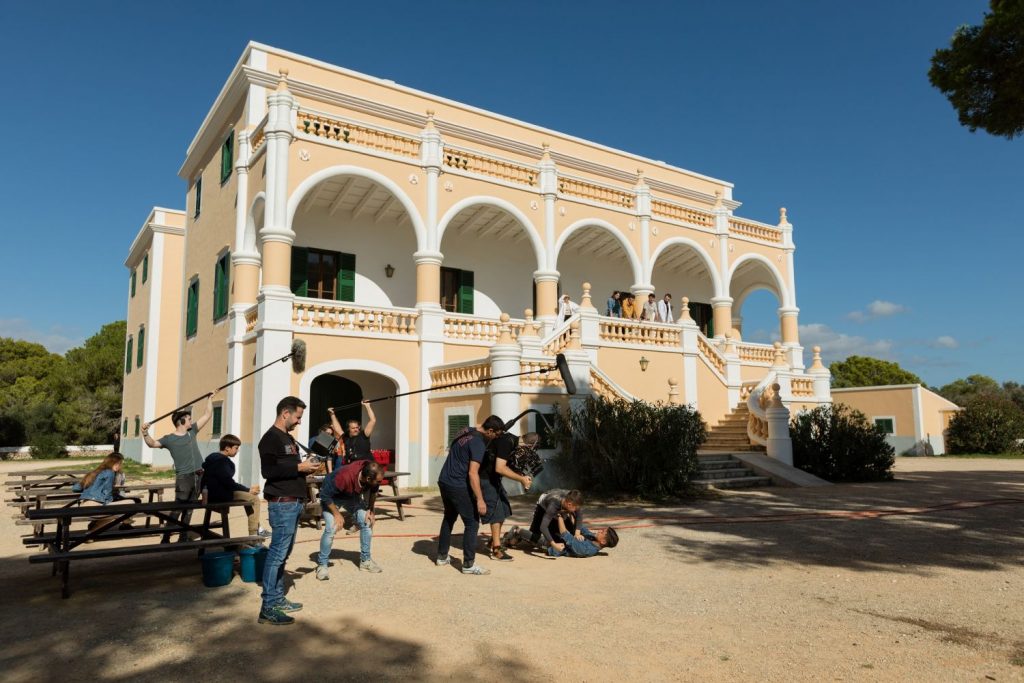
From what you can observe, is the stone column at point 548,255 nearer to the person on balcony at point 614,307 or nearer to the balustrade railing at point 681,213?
the person on balcony at point 614,307

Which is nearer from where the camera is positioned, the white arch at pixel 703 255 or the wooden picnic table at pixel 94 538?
the wooden picnic table at pixel 94 538

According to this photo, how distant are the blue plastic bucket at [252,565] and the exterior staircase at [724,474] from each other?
30.0 ft

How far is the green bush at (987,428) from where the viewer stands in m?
27.7

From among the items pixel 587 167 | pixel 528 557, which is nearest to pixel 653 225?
pixel 587 167

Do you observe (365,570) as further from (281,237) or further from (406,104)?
(406,104)

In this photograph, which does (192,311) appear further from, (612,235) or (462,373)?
(612,235)

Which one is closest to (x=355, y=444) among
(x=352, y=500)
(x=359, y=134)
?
(x=352, y=500)

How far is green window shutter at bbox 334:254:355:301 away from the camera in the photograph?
18250 millimetres

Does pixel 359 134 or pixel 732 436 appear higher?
pixel 359 134

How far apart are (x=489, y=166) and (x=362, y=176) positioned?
12.2 feet

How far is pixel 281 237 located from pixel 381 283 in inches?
162

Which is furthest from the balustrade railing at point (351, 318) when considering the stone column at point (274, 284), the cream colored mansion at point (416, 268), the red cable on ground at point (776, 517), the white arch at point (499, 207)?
the red cable on ground at point (776, 517)

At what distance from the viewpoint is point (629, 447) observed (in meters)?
12.5

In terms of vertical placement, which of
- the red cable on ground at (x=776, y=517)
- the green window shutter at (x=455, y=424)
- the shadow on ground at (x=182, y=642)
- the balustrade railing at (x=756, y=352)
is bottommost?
the shadow on ground at (x=182, y=642)
